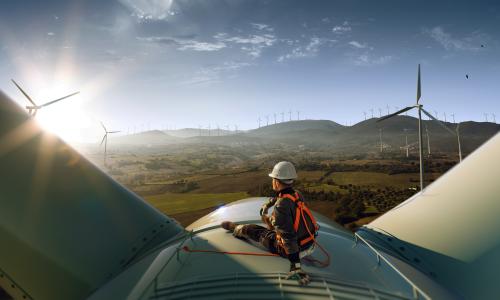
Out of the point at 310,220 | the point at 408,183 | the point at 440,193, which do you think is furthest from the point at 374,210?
the point at 310,220

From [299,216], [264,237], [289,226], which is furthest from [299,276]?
[264,237]

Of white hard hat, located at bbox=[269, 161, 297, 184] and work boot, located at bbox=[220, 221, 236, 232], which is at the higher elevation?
white hard hat, located at bbox=[269, 161, 297, 184]

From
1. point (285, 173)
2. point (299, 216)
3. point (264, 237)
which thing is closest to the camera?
point (299, 216)

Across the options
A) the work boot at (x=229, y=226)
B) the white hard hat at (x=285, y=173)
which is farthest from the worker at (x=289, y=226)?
the work boot at (x=229, y=226)

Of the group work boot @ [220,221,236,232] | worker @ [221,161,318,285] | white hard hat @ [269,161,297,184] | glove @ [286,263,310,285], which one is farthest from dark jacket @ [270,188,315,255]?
work boot @ [220,221,236,232]

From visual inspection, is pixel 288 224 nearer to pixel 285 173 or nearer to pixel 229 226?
pixel 285 173

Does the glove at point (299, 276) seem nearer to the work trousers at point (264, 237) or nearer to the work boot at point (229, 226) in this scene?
the work trousers at point (264, 237)

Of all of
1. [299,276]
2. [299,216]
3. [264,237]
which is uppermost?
[299,216]

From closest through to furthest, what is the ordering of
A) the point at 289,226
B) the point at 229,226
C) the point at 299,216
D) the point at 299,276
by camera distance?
the point at 299,276, the point at 289,226, the point at 299,216, the point at 229,226

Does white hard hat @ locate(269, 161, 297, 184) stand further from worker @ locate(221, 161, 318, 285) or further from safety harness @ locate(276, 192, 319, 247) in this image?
safety harness @ locate(276, 192, 319, 247)
